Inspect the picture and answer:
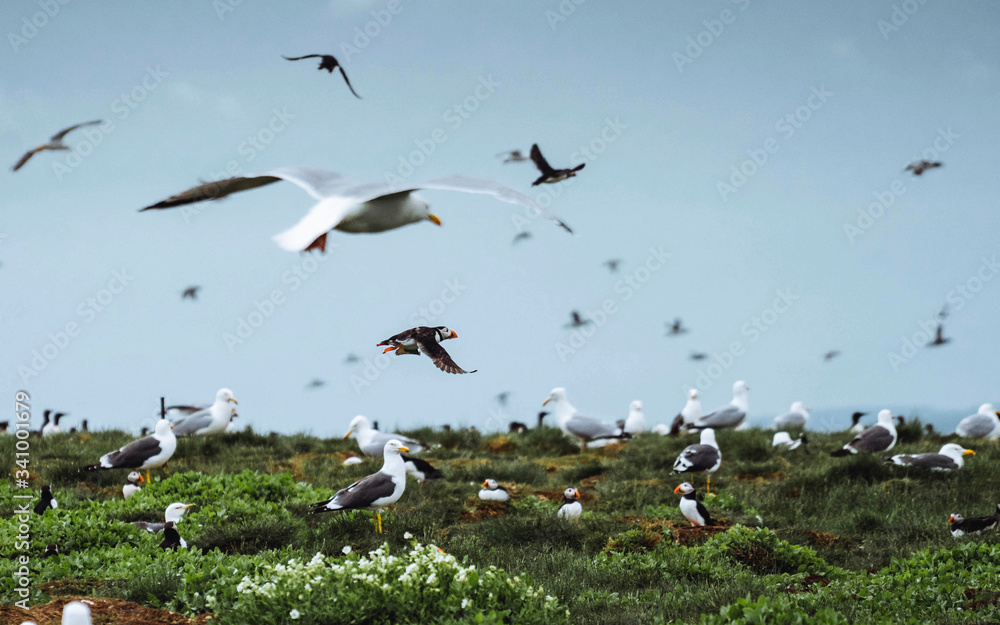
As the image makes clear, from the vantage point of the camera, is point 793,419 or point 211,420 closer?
point 211,420

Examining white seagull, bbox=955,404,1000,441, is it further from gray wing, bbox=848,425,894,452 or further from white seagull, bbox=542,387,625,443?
white seagull, bbox=542,387,625,443

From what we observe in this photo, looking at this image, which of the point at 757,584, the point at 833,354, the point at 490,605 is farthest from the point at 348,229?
the point at 833,354

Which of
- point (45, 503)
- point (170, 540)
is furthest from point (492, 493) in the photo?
point (45, 503)

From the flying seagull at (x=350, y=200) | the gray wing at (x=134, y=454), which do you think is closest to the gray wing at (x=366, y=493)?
the gray wing at (x=134, y=454)

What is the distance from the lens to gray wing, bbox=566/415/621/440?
18.7 metres

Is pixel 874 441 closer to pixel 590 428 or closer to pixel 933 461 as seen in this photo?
pixel 933 461

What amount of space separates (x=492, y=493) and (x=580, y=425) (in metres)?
7.45

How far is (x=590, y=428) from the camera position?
18734mm

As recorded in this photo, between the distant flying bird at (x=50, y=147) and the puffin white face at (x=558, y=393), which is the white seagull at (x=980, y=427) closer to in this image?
the puffin white face at (x=558, y=393)

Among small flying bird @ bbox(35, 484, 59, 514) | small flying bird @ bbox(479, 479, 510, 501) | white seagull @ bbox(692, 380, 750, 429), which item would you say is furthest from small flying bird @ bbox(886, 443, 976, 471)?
small flying bird @ bbox(35, 484, 59, 514)

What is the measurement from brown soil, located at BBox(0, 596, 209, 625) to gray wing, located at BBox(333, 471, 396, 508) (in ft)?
10.5

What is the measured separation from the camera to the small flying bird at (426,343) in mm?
3701

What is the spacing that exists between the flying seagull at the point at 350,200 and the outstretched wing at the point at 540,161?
2805 mm

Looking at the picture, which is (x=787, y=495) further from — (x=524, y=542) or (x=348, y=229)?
(x=348, y=229)
